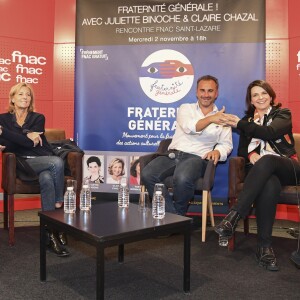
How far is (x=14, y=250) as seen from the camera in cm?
309

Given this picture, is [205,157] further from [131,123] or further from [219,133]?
[131,123]

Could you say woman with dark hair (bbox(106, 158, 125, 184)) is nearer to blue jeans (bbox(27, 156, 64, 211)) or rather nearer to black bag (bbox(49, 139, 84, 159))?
black bag (bbox(49, 139, 84, 159))

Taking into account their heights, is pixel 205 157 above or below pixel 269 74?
below

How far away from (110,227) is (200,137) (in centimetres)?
182

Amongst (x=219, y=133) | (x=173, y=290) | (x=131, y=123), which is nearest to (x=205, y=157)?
(x=219, y=133)

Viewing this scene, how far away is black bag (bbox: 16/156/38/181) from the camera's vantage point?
129 inches

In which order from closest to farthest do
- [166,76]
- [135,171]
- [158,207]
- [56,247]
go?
[158,207] → [56,247] → [166,76] → [135,171]

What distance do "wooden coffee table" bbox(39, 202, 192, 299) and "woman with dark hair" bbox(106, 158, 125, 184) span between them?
1977mm

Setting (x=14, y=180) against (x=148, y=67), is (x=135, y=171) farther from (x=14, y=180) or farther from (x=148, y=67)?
(x=14, y=180)

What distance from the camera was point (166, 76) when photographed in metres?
4.46

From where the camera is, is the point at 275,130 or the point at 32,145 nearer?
the point at 275,130

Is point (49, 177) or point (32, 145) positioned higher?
point (32, 145)

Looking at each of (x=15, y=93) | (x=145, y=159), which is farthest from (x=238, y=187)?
(x=15, y=93)

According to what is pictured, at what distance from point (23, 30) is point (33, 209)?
199 cm
